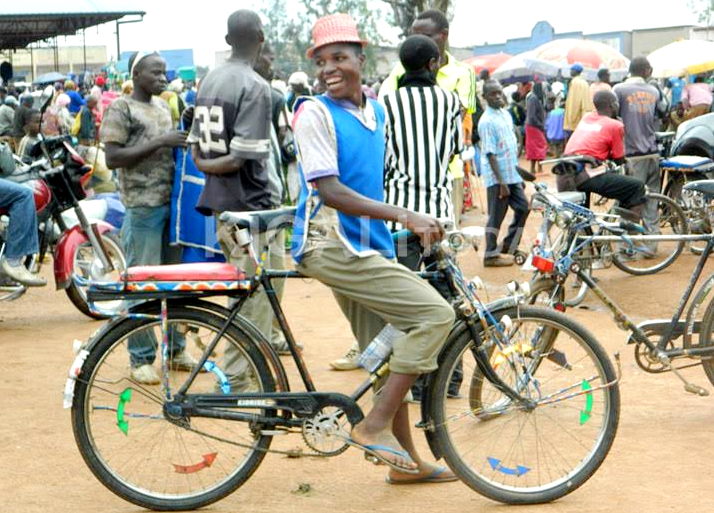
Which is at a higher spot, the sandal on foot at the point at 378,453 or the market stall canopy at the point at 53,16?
the market stall canopy at the point at 53,16

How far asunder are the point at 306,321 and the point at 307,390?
449cm

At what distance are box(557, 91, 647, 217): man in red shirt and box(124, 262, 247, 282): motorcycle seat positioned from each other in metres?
6.25

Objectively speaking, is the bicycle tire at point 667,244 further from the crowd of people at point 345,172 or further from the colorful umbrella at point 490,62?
the colorful umbrella at point 490,62

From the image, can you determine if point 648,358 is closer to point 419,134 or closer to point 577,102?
point 419,134

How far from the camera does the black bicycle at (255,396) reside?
15.3 feet

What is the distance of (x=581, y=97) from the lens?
2044 cm

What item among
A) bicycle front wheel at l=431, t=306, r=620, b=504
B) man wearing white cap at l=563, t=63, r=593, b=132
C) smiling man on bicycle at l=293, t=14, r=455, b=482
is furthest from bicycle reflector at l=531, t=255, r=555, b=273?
man wearing white cap at l=563, t=63, r=593, b=132

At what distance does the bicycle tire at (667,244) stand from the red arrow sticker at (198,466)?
620 cm

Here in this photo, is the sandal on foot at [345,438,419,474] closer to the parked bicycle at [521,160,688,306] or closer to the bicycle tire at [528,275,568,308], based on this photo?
the bicycle tire at [528,275,568,308]

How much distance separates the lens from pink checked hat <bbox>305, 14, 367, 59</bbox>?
4.54 m

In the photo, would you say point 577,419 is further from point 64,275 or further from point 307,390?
point 64,275

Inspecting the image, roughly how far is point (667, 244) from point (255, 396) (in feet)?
26.7

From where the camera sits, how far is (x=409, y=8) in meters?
30.0

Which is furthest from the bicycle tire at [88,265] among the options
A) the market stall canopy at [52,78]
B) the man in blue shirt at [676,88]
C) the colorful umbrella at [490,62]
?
the colorful umbrella at [490,62]
